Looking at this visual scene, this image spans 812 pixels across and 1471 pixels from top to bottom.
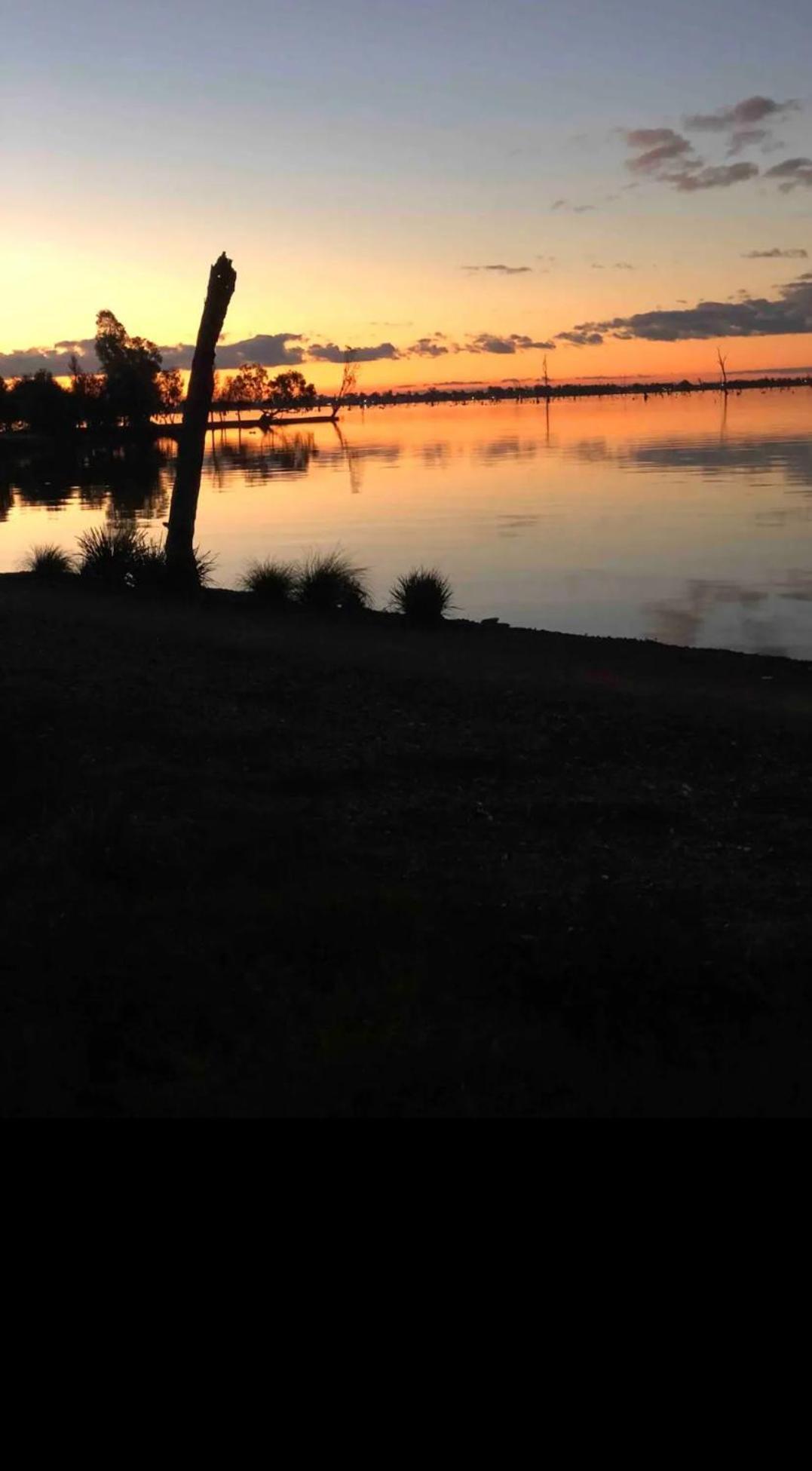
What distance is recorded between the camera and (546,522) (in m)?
32.1

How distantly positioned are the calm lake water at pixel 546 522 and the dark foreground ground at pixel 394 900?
323 inches

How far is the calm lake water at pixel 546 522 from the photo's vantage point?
20016 millimetres

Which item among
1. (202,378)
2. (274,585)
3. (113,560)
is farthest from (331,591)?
(202,378)

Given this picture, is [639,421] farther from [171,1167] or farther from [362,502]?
[171,1167]

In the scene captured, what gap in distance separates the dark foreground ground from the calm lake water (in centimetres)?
821

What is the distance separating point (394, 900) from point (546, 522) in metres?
27.7

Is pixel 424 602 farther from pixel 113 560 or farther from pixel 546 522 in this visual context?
pixel 546 522

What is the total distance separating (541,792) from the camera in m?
7.66

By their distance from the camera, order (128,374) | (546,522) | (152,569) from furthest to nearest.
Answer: (128,374) < (546,522) < (152,569)

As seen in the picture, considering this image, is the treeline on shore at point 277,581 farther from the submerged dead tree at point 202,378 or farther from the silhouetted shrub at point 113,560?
the submerged dead tree at point 202,378

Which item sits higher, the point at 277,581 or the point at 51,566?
the point at 51,566

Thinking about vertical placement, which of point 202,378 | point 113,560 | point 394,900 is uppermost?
point 202,378

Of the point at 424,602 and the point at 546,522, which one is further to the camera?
the point at 546,522

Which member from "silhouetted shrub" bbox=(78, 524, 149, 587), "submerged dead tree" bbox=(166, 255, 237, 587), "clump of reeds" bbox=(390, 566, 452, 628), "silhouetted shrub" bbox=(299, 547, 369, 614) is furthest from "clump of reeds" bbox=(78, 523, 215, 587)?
"clump of reeds" bbox=(390, 566, 452, 628)
